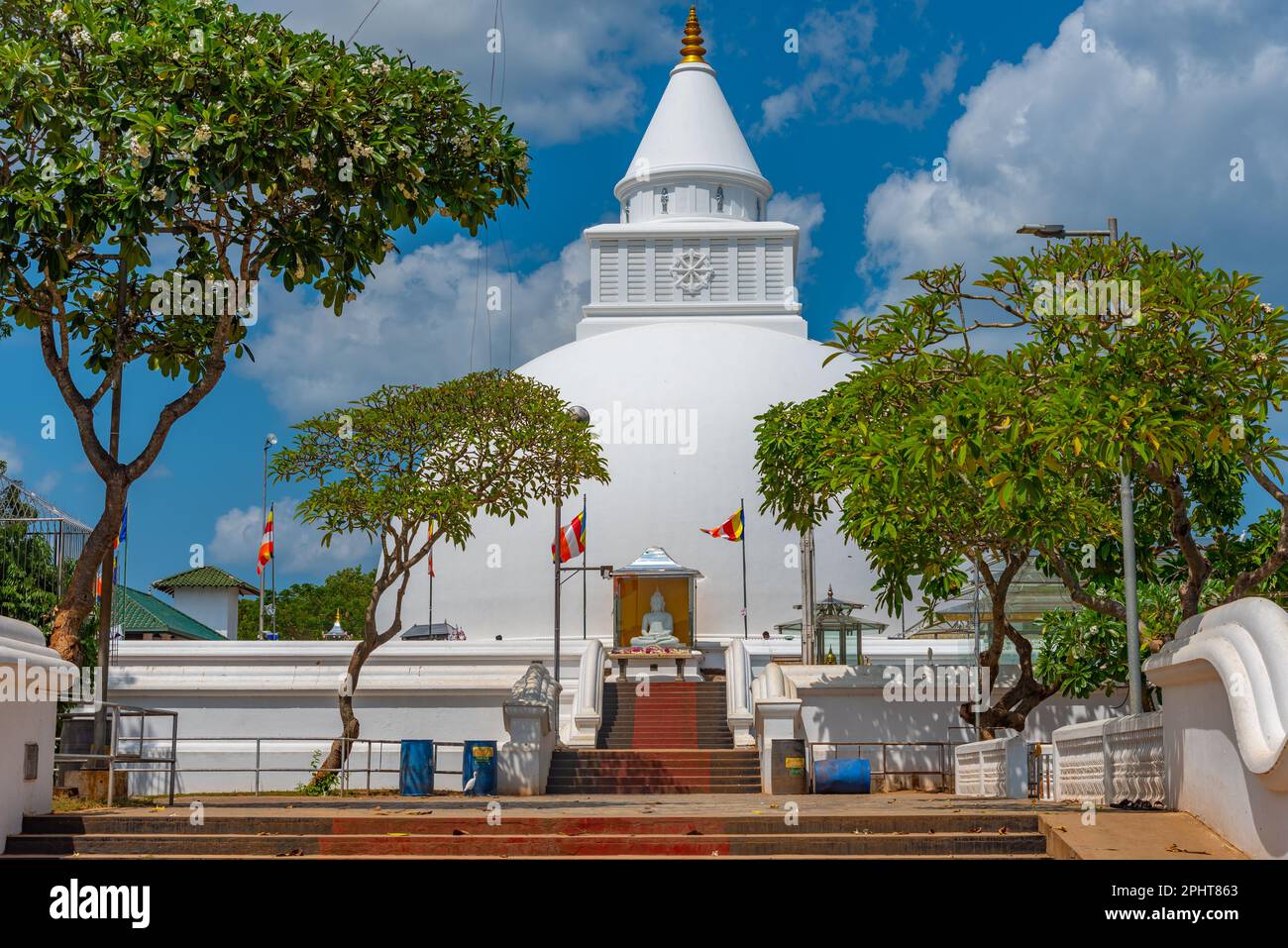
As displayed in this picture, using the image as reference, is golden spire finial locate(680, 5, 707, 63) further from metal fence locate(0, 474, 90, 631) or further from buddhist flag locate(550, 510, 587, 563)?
metal fence locate(0, 474, 90, 631)

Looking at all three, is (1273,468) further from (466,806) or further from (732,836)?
(466,806)

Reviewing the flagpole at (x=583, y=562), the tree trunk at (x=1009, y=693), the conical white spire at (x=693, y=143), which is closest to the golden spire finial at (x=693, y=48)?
the conical white spire at (x=693, y=143)

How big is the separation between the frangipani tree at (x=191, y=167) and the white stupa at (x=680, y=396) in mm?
18414

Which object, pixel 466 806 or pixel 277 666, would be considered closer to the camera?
pixel 466 806

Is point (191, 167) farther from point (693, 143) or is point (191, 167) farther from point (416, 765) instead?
point (693, 143)

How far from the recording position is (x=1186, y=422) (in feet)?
41.2

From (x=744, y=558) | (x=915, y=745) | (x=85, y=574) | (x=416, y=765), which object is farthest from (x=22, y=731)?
(x=744, y=558)

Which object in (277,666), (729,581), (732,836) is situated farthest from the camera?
(729,581)

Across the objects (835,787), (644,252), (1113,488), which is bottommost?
(835,787)

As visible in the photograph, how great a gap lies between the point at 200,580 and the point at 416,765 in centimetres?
3641

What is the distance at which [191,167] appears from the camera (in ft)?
43.1

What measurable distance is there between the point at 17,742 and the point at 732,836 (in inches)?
209

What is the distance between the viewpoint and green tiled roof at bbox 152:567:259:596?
170 feet
